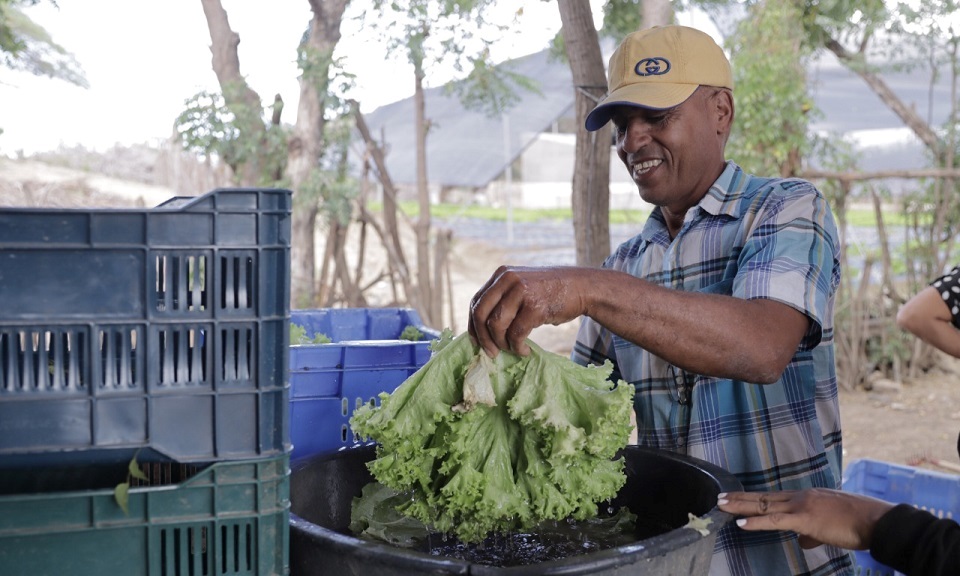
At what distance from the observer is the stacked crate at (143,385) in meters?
1.40

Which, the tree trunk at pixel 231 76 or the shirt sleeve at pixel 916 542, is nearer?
the shirt sleeve at pixel 916 542

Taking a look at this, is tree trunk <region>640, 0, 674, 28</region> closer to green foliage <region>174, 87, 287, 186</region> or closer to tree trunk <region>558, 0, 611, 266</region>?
tree trunk <region>558, 0, 611, 266</region>

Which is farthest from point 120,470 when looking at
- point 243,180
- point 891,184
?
point 891,184

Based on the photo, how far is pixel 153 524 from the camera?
4.78 feet

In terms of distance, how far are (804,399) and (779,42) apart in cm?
896

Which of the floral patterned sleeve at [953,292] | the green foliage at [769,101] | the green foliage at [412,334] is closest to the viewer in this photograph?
the green foliage at [412,334]

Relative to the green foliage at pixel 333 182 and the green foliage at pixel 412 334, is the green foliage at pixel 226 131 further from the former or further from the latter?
the green foliage at pixel 412 334

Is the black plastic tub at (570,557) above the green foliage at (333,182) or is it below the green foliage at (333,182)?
below

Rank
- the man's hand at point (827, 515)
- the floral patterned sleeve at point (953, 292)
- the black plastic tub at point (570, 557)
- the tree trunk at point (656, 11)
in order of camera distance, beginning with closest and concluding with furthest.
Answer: the black plastic tub at point (570, 557) → the man's hand at point (827, 515) → the floral patterned sleeve at point (953, 292) → the tree trunk at point (656, 11)

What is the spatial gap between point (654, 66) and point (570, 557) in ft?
4.72

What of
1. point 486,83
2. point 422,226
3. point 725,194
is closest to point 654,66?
point 725,194

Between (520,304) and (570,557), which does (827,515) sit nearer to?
(570,557)

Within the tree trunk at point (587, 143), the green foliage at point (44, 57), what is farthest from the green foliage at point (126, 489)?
the green foliage at point (44, 57)

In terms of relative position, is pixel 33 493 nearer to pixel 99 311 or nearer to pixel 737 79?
pixel 99 311
